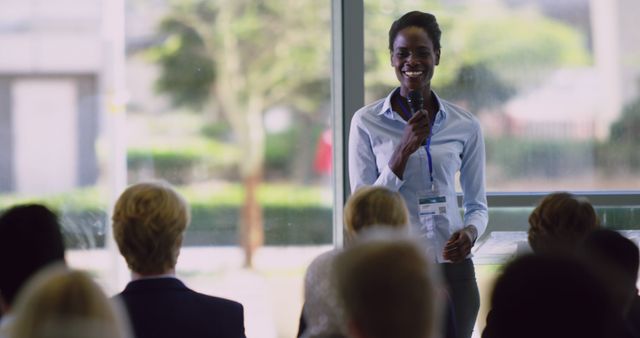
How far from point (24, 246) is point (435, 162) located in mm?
1598

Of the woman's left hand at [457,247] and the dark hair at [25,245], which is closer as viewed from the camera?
the dark hair at [25,245]

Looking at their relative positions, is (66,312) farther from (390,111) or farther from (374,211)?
(390,111)

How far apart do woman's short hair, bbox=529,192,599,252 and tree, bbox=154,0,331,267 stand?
2.46 meters

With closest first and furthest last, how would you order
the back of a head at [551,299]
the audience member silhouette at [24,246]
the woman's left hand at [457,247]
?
the back of a head at [551,299]
the audience member silhouette at [24,246]
the woman's left hand at [457,247]

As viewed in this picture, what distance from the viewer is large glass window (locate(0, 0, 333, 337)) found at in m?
5.22

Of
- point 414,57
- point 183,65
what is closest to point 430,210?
point 414,57

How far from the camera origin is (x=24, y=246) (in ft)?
8.77

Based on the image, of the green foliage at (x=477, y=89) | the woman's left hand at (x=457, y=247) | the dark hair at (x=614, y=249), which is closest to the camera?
the dark hair at (x=614, y=249)

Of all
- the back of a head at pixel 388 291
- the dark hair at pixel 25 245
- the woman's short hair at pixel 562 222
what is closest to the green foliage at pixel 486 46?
the woman's short hair at pixel 562 222

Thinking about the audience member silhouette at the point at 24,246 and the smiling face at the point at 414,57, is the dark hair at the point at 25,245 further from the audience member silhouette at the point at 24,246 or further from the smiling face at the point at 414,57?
the smiling face at the point at 414,57

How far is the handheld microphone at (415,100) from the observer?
3664 mm

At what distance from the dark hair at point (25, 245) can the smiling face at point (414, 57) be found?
1492mm

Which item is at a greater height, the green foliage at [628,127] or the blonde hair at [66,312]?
the green foliage at [628,127]

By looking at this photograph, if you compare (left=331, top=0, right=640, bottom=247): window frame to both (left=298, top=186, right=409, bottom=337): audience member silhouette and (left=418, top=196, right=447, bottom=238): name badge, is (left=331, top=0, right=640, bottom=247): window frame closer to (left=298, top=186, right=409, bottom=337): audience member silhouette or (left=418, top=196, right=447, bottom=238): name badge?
(left=418, top=196, right=447, bottom=238): name badge
